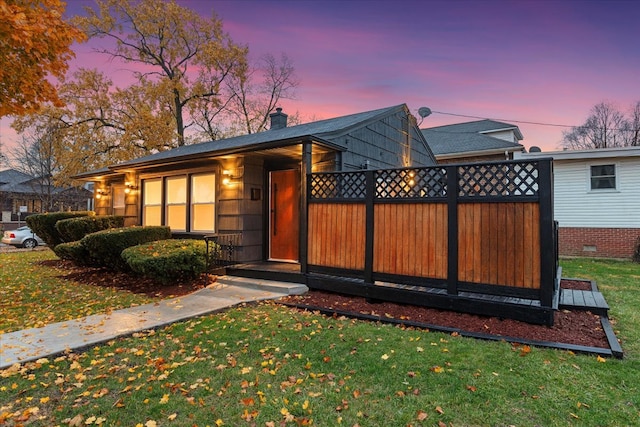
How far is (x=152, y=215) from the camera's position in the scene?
32.8ft

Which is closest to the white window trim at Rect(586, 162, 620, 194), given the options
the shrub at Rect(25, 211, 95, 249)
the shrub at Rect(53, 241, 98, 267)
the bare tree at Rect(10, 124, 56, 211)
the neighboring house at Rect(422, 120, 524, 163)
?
the neighboring house at Rect(422, 120, 524, 163)

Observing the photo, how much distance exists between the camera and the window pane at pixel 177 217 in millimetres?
9062

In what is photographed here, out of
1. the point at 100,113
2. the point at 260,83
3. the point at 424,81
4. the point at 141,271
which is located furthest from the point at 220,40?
the point at 141,271

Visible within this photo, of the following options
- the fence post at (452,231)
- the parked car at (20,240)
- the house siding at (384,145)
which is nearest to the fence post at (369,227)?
the fence post at (452,231)

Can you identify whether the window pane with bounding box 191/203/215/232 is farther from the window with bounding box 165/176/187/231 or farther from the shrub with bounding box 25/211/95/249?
the shrub with bounding box 25/211/95/249

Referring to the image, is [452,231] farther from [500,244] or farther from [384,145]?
[384,145]

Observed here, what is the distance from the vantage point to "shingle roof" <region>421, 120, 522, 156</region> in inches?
547

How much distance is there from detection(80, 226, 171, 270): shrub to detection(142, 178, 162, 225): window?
1709mm

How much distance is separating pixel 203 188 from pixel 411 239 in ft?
18.8

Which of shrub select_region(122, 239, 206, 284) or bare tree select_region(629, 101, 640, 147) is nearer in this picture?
shrub select_region(122, 239, 206, 284)

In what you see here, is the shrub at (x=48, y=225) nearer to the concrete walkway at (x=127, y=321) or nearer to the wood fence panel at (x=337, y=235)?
the concrete walkway at (x=127, y=321)

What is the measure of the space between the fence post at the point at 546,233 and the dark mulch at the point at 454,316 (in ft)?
1.30

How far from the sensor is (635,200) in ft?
35.3

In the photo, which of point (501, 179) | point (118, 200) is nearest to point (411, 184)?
point (501, 179)
